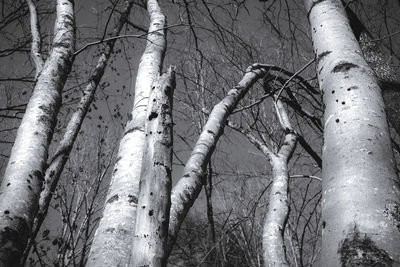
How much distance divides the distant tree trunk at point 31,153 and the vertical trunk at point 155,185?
1109 millimetres

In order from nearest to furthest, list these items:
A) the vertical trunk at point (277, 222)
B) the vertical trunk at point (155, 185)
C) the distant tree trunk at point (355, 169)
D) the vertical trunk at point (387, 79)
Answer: the distant tree trunk at point (355, 169), the vertical trunk at point (155, 185), the vertical trunk at point (387, 79), the vertical trunk at point (277, 222)

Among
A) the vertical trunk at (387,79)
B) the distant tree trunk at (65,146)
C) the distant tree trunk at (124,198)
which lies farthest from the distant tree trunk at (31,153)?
the vertical trunk at (387,79)

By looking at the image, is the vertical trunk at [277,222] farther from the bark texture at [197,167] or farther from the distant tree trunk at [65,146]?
the distant tree trunk at [65,146]

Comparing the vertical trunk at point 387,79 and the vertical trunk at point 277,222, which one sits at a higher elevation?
the vertical trunk at point 387,79

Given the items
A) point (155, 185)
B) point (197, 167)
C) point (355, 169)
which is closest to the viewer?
point (355, 169)

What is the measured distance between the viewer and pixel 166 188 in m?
1.01

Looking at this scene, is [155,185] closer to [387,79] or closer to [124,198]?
[124,198]

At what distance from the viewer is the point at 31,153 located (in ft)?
6.50

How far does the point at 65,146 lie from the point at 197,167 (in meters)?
2.48

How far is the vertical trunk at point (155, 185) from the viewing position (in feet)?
2.87

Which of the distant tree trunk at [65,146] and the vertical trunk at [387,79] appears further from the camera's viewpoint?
the distant tree trunk at [65,146]

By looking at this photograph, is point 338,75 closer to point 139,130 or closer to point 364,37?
point 139,130

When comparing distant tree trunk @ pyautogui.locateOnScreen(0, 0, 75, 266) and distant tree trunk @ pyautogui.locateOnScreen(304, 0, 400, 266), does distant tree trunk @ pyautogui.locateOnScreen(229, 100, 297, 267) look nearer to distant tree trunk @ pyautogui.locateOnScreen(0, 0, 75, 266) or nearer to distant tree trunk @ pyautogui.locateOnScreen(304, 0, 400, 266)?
distant tree trunk @ pyautogui.locateOnScreen(304, 0, 400, 266)

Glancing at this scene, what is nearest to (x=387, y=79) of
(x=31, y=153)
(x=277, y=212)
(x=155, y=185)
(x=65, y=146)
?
(x=277, y=212)
